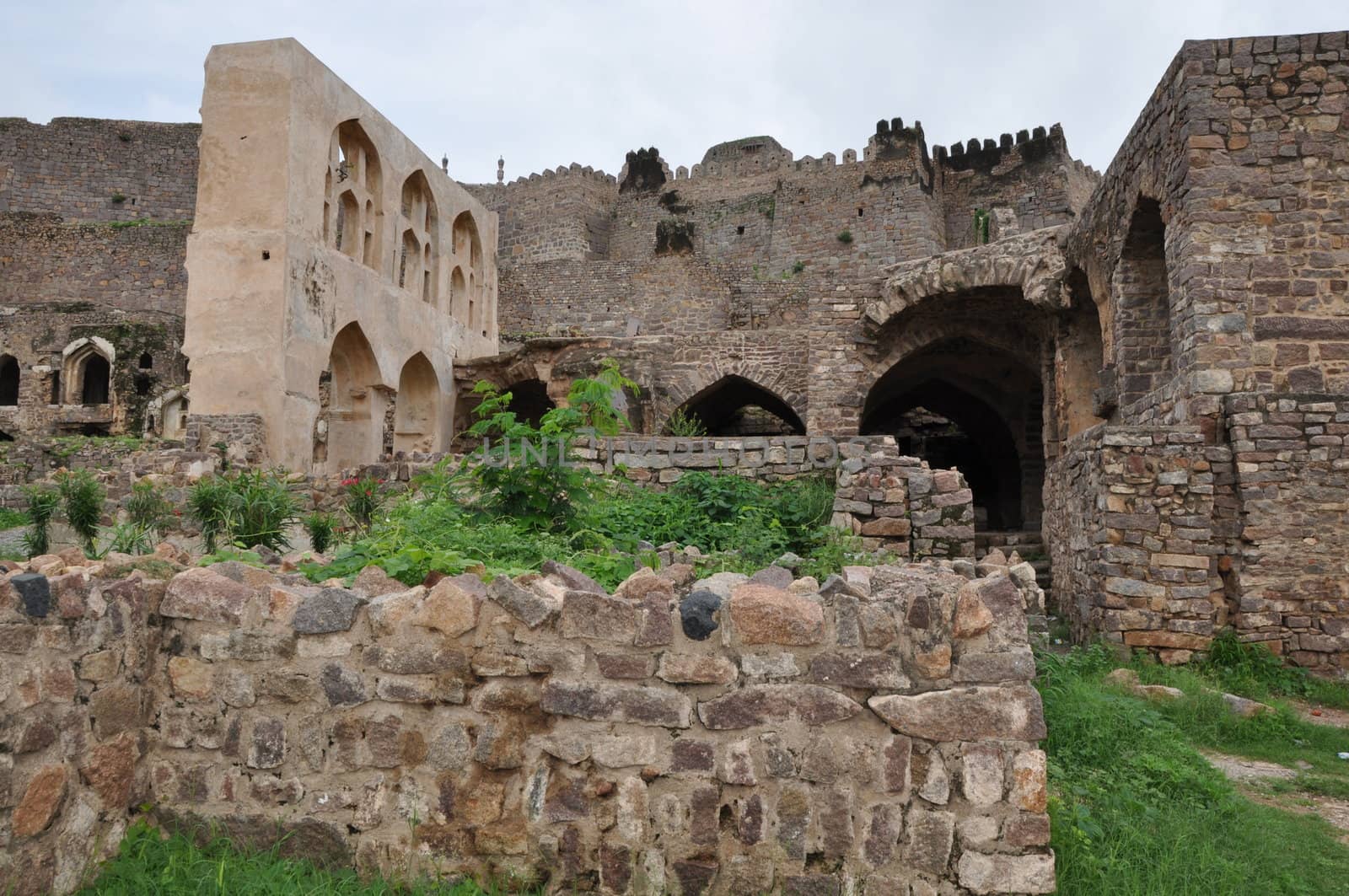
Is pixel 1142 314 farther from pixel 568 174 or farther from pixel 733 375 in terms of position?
pixel 568 174

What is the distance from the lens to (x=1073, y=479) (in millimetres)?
8328

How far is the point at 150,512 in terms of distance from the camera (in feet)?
23.8

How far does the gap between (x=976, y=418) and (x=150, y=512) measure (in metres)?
15.2

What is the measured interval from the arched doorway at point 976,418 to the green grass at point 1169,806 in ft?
30.6

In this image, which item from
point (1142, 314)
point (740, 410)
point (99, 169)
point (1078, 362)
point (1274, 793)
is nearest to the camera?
point (1274, 793)

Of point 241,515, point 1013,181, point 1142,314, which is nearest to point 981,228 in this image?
point 1013,181

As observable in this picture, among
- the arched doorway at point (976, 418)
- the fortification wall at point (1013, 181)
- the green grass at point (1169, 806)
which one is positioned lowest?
the green grass at point (1169, 806)

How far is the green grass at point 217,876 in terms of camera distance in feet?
8.58

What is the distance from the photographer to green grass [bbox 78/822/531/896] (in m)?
2.62

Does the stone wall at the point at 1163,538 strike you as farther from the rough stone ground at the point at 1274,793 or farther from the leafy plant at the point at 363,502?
the leafy plant at the point at 363,502

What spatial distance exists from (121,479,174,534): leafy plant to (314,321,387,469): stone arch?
24.0 feet

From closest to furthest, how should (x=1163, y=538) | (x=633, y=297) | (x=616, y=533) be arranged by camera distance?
(x=616, y=533) → (x=1163, y=538) → (x=633, y=297)

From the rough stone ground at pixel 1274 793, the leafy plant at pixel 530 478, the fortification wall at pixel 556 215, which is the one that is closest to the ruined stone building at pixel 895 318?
the rough stone ground at pixel 1274 793

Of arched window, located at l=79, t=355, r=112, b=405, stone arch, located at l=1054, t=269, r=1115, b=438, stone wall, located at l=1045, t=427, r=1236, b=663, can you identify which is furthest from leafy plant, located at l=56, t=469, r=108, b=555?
arched window, located at l=79, t=355, r=112, b=405
